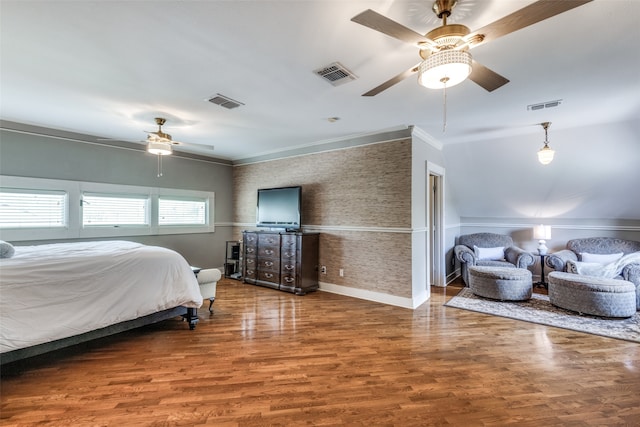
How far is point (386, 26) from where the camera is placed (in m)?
1.39

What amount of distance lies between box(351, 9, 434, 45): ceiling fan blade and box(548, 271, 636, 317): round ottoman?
3.93 metres

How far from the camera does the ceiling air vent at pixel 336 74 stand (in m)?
2.34

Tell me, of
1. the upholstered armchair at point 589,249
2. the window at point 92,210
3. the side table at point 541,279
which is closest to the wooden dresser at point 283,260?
the window at point 92,210

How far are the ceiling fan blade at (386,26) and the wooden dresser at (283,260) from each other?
11.3 ft

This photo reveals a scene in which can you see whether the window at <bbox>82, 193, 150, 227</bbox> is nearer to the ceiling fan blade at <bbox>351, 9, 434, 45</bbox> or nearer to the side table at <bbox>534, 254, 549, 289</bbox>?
the ceiling fan blade at <bbox>351, 9, 434, 45</bbox>

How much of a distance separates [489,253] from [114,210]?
666cm

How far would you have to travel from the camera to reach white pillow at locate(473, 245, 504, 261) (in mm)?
5297

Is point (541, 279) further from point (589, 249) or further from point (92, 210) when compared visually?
point (92, 210)

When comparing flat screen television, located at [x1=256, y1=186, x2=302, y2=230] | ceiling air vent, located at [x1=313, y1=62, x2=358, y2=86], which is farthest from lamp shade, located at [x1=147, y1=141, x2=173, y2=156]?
ceiling air vent, located at [x1=313, y1=62, x2=358, y2=86]

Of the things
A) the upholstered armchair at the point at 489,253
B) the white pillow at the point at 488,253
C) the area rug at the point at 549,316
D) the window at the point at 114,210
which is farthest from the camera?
the white pillow at the point at 488,253

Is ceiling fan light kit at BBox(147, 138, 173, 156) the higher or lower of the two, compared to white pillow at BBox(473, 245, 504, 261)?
higher

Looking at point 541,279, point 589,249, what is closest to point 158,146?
point 541,279

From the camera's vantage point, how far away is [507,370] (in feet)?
7.82

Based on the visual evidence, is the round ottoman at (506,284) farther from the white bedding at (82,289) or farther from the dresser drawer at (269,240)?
the white bedding at (82,289)
